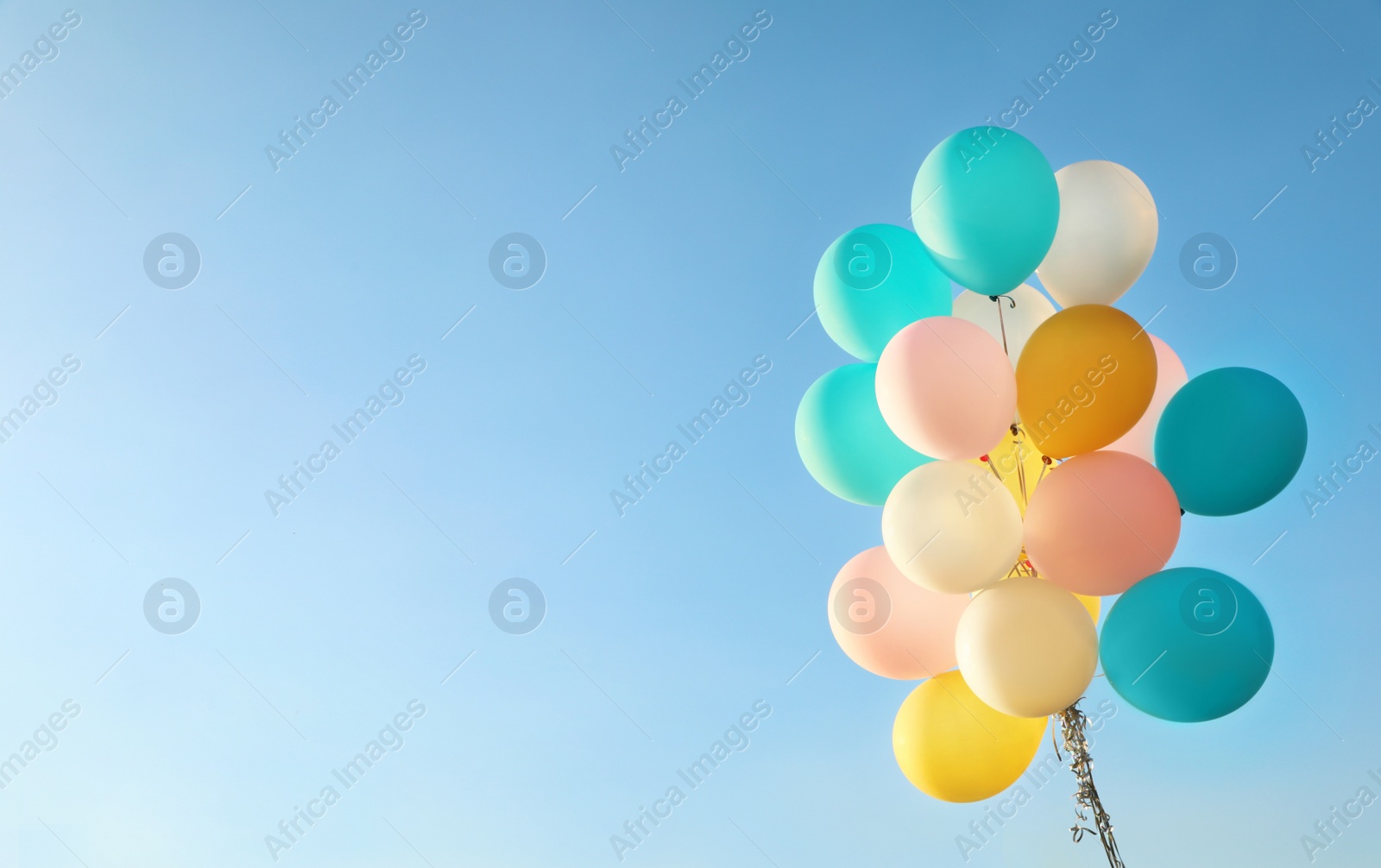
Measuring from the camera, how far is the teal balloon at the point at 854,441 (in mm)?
2271

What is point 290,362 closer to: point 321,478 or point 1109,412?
point 321,478

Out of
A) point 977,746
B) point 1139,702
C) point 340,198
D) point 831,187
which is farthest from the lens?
point 340,198

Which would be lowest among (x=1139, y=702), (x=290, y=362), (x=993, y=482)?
(x=290, y=362)

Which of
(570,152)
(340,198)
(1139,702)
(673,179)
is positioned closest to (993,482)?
(1139,702)

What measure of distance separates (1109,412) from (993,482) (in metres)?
0.32

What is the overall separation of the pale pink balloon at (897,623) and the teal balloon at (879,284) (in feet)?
2.03

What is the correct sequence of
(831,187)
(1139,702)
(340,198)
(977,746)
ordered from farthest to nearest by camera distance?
(340,198) → (831,187) → (977,746) → (1139,702)

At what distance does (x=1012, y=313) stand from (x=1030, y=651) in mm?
978

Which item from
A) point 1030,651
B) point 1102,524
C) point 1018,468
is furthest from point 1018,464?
point 1030,651

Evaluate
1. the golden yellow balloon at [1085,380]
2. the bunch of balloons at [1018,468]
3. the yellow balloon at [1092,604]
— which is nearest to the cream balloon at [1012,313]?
the bunch of balloons at [1018,468]

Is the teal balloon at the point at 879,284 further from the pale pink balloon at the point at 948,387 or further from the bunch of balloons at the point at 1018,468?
the pale pink balloon at the point at 948,387

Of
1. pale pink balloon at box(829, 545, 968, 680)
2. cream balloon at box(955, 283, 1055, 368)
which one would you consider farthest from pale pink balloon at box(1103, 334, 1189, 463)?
pale pink balloon at box(829, 545, 968, 680)

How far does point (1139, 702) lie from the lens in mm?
2035

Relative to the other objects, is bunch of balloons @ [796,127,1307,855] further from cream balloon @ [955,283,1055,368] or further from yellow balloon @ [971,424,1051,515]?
cream balloon @ [955,283,1055,368]
